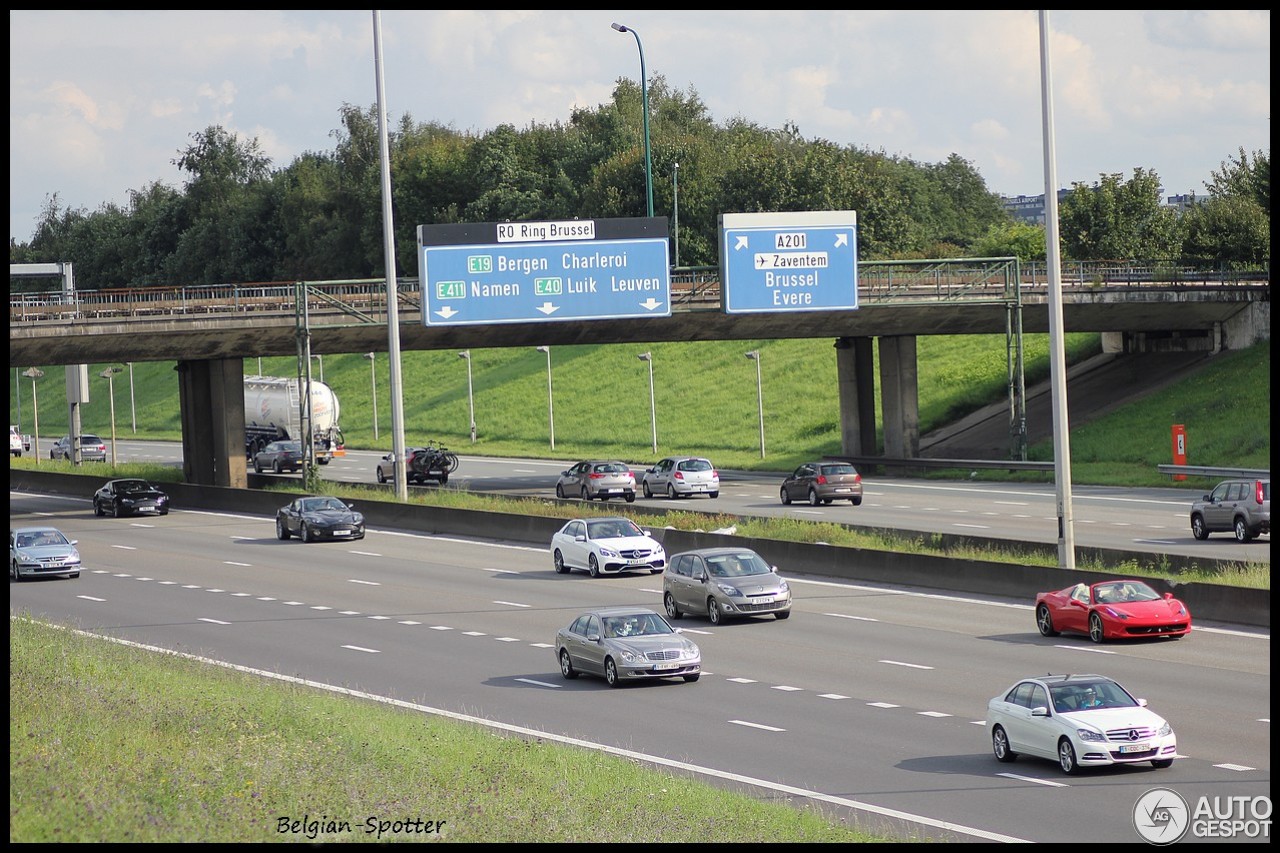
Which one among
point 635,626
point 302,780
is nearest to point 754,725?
point 635,626

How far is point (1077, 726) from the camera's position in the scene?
1741 cm

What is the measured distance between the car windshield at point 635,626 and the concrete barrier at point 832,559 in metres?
9.40

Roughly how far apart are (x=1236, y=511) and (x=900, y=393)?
94.3ft

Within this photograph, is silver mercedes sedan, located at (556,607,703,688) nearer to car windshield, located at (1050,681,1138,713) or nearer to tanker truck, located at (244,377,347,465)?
car windshield, located at (1050,681,1138,713)

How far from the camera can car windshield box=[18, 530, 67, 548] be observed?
3866cm

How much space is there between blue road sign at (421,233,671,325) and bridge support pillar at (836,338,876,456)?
51.0 feet

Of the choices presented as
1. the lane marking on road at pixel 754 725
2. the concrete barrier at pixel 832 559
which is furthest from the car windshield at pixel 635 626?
the concrete barrier at pixel 832 559

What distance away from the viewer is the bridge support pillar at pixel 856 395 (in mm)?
66438

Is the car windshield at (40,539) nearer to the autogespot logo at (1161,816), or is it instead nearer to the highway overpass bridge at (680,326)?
the highway overpass bridge at (680,326)

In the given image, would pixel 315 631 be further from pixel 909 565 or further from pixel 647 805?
pixel 647 805

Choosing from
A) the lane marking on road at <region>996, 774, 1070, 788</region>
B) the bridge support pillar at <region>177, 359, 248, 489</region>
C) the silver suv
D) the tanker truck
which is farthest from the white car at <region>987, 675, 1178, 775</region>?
the tanker truck

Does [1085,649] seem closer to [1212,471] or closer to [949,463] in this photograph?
[1212,471]

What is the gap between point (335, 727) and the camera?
56.3 ft

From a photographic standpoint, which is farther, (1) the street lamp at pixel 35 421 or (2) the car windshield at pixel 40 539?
(1) the street lamp at pixel 35 421
